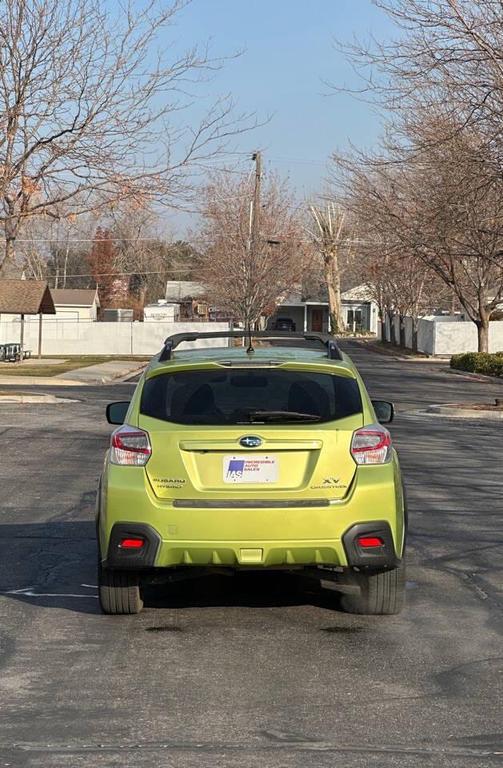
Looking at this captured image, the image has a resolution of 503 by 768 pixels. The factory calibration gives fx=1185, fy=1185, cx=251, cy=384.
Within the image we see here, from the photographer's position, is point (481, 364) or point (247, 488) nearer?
point (247, 488)

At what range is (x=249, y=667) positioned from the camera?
244 inches

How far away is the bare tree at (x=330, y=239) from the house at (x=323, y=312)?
4.20 m

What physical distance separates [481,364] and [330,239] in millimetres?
32156

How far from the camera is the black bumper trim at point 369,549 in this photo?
22.0 feet

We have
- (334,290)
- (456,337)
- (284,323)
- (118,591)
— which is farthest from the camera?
(284,323)

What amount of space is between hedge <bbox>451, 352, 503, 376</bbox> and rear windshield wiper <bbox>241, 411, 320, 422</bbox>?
3515 cm

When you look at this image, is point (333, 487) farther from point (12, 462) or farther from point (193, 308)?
point (193, 308)

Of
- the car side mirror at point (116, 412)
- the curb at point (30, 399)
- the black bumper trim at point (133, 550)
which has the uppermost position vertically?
the car side mirror at point (116, 412)

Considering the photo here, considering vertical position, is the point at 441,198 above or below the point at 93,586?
above

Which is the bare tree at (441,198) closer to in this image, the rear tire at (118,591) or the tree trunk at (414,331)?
the rear tire at (118,591)

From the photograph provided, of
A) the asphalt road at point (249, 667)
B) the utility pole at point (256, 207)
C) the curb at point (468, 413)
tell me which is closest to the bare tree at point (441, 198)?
the curb at point (468, 413)

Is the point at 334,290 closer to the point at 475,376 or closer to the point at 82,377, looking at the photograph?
the point at 475,376

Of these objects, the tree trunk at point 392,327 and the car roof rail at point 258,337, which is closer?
the car roof rail at point 258,337

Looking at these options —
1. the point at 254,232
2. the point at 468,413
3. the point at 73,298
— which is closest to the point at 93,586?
the point at 468,413
